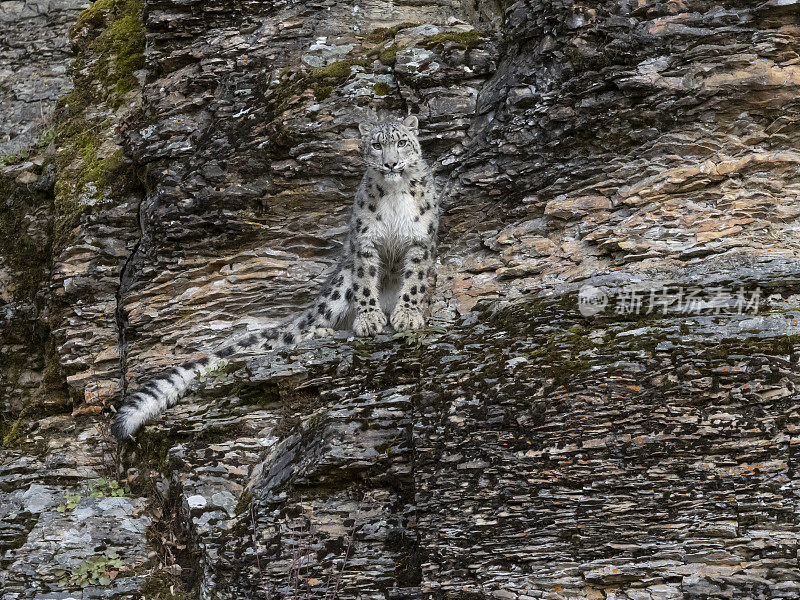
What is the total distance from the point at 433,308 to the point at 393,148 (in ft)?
6.51

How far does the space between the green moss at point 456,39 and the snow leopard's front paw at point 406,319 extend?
12.4 feet

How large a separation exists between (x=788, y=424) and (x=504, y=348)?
8.28 feet

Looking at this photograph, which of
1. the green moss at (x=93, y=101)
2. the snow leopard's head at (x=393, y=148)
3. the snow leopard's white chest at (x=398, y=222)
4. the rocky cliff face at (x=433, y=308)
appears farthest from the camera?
A: the green moss at (x=93, y=101)

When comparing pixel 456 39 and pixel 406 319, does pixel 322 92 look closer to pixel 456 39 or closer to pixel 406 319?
pixel 456 39

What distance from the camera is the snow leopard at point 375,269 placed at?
9.23m

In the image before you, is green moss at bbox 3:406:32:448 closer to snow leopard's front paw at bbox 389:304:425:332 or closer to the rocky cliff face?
the rocky cliff face

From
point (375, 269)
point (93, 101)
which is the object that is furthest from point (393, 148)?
point (93, 101)

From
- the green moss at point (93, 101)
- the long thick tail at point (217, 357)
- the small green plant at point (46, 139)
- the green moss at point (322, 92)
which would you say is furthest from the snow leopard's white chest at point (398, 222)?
the small green plant at point (46, 139)

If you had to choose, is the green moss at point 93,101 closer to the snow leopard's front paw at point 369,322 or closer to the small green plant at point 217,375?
the small green plant at point 217,375

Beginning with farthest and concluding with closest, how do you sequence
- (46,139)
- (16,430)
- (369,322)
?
(46,139)
(16,430)
(369,322)

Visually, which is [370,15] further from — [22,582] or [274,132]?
[22,582]

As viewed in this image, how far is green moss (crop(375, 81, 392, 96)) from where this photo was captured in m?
10.5

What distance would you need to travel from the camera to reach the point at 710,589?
592 centimetres

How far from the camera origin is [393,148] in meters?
9.37
